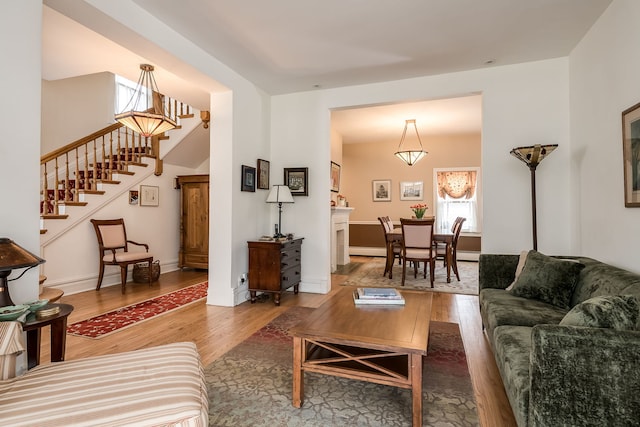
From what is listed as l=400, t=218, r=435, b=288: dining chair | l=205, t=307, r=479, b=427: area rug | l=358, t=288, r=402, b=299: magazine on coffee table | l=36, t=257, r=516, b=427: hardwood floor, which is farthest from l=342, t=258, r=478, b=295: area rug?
l=358, t=288, r=402, b=299: magazine on coffee table

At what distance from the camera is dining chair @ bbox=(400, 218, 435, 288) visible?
4.77 m

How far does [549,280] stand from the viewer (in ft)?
7.84

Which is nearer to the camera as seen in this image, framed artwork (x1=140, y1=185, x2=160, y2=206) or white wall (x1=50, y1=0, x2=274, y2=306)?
white wall (x1=50, y1=0, x2=274, y2=306)

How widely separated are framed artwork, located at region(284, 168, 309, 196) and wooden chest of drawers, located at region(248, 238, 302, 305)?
31.6 inches

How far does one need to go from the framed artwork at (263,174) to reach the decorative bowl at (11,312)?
3031mm

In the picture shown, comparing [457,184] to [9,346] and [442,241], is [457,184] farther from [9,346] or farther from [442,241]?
[9,346]

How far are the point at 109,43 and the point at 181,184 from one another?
2816 millimetres

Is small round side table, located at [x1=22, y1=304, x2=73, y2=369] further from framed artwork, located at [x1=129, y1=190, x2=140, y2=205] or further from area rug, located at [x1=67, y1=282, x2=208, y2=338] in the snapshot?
framed artwork, located at [x1=129, y1=190, x2=140, y2=205]

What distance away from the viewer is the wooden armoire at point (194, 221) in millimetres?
5629

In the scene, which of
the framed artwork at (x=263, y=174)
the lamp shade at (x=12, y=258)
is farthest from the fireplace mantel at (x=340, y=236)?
the lamp shade at (x=12, y=258)

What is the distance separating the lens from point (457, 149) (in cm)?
752

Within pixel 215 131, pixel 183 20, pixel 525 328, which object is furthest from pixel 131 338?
pixel 525 328

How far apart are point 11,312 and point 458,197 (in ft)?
25.2

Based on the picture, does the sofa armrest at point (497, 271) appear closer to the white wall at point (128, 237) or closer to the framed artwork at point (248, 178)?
the framed artwork at point (248, 178)
